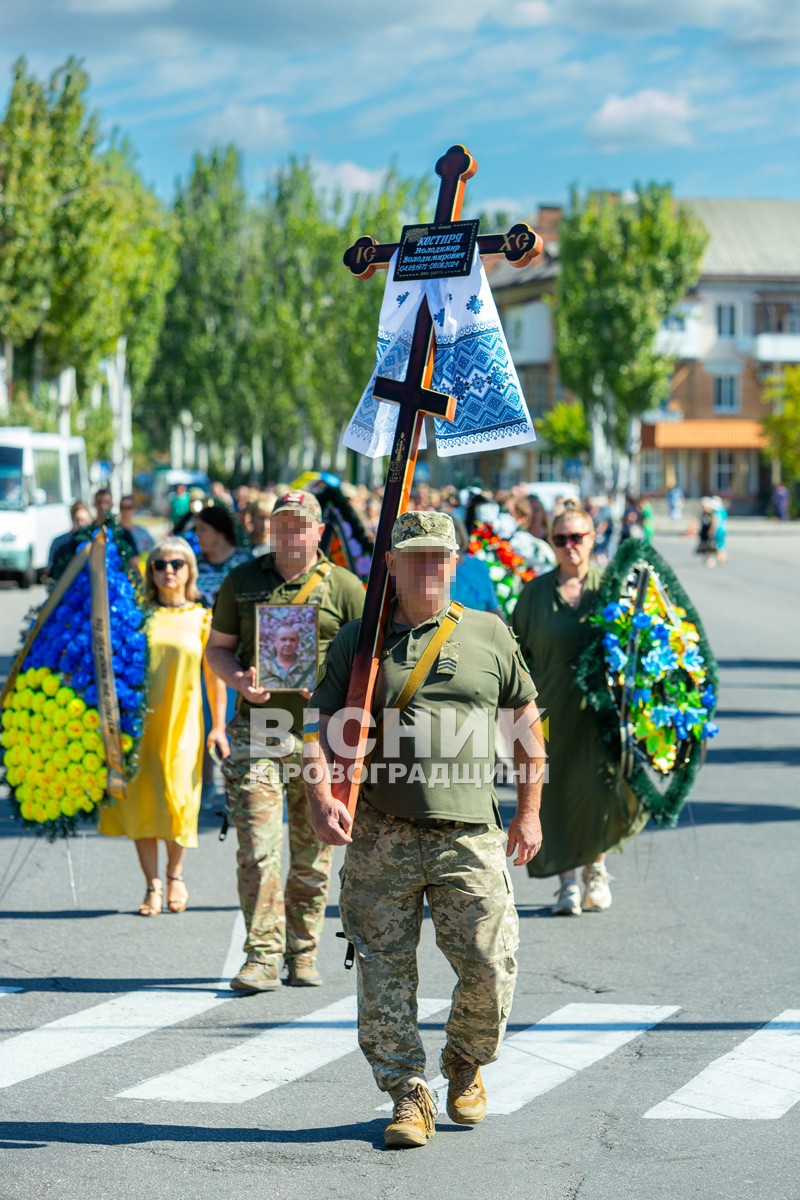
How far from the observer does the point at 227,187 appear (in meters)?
76.1

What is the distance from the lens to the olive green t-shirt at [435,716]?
16.7 ft

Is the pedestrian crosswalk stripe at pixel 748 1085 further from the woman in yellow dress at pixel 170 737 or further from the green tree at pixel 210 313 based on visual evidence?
the green tree at pixel 210 313

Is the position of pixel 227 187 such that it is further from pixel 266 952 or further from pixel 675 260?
pixel 266 952

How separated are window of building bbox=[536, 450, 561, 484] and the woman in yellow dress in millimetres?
75541

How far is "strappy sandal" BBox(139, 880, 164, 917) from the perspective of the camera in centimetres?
815

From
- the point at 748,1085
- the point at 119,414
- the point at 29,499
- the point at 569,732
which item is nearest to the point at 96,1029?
the point at 748,1085

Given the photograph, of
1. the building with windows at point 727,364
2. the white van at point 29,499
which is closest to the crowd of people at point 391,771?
the white van at point 29,499

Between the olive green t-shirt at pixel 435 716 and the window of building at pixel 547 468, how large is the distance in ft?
258

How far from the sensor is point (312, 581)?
689cm

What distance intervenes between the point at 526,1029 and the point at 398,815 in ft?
5.30

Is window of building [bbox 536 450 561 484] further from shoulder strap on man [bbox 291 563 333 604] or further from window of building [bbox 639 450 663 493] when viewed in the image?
shoulder strap on man [bbox 291 563 333 604]

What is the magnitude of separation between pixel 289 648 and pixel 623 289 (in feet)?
192

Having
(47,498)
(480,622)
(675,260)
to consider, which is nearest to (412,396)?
(480,622)

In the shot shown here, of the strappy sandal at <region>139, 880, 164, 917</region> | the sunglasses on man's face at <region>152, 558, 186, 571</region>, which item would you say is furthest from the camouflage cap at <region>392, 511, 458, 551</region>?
the strappy sandal at <region>139, 880, 164, 917</region>
